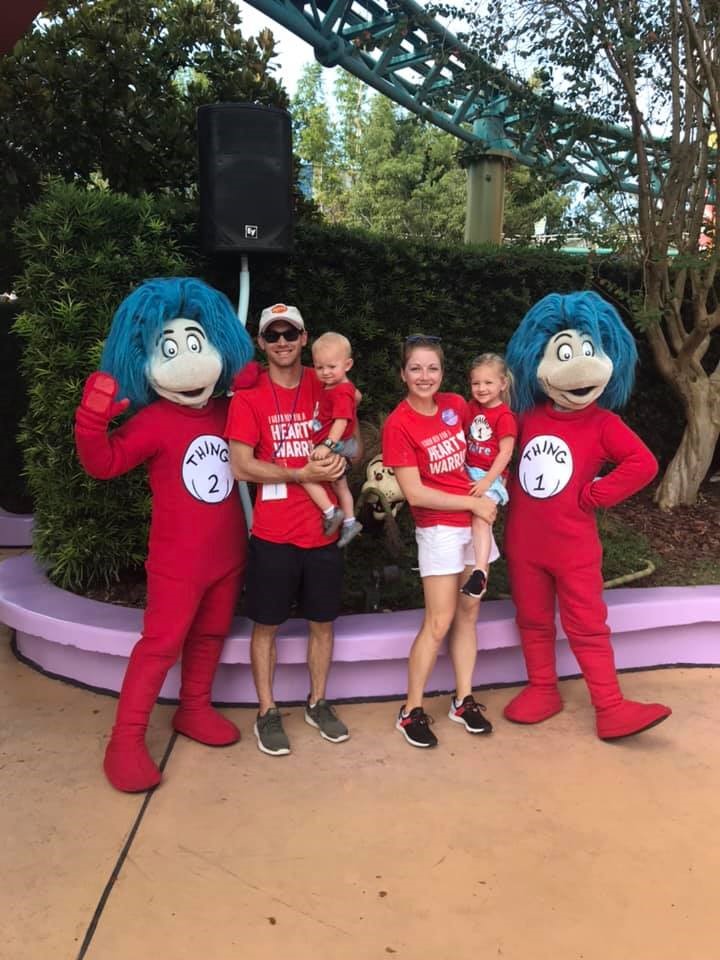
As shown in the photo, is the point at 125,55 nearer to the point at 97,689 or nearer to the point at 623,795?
the point at 97,689

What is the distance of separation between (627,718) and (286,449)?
1.62 meters

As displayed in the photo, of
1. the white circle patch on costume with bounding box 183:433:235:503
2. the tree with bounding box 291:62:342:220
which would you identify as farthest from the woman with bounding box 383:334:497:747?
the tree with bounding box 291:62:342:220

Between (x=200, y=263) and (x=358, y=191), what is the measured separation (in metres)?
27.8

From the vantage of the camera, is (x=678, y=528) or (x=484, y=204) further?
(x=484, y=204)

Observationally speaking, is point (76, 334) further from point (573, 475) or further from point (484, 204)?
point (484, 204)

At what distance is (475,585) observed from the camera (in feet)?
9.02

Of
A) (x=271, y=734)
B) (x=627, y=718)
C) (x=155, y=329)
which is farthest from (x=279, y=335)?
(x=627, y=718)

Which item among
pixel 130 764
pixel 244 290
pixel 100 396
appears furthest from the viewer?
pixel 244 290

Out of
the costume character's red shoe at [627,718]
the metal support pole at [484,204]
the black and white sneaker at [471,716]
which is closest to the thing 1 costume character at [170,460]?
the black and white sneaker at [471,716]

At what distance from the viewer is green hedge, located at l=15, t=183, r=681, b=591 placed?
3.50m

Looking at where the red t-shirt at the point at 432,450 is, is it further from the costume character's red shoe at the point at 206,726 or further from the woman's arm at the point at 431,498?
the costume character's red shoe at the point at 206,726

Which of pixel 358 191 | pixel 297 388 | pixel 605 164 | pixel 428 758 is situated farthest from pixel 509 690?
pixel 358 191

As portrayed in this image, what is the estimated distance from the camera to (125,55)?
5352mm

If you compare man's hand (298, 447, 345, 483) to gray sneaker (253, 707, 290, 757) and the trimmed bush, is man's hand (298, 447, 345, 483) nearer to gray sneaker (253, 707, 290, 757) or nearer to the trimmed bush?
gray sneaker (253, 707, 290, 757)
